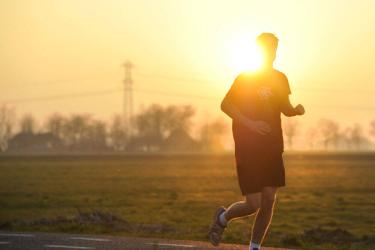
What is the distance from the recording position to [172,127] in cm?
17800

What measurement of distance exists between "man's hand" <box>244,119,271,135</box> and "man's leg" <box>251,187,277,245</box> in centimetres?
54

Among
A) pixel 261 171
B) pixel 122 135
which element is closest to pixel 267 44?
pixel 261 171

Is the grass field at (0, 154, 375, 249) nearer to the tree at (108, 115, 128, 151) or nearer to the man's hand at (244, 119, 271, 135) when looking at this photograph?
the man's hand at (244, 119, 271, 135)

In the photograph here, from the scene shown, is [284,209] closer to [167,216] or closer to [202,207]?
[202,207]

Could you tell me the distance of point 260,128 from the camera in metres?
6.64

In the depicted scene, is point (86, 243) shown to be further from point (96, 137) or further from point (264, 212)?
point (96, 137)

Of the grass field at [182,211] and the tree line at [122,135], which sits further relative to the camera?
the tree line at [122,135]

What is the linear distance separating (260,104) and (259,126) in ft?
0.79

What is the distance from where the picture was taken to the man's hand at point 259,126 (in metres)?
6.64

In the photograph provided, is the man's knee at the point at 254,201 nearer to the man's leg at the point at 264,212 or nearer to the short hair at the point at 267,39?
the man's leg at the point at 264,212

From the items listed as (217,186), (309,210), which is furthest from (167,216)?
(217,186)

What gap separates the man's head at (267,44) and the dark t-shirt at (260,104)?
0.15 meters

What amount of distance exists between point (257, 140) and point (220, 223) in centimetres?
105

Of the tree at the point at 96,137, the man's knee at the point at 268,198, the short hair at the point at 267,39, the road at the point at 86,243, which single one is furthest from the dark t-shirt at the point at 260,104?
the tree at the point at 96,137
